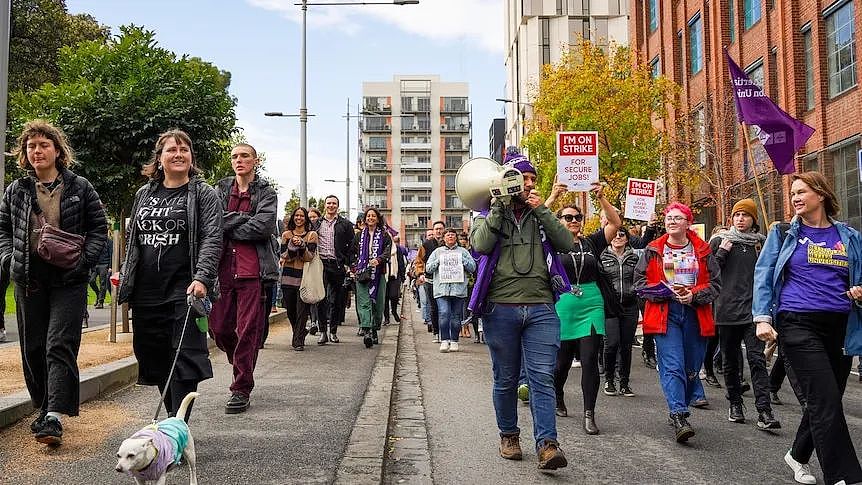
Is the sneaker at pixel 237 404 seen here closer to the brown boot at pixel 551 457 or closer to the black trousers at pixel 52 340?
the black trousers at pixel 52 340

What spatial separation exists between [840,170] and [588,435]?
1777 centimetres

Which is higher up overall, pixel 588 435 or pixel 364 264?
pixel 364 264

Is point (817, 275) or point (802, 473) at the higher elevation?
point (817, 275)

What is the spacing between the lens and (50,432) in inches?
212

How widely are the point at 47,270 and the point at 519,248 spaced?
306 cm

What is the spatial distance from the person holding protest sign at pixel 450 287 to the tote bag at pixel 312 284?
207 centimetres

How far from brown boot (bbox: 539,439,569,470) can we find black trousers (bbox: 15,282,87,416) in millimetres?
2974

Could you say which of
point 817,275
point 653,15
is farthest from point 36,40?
point 817,275

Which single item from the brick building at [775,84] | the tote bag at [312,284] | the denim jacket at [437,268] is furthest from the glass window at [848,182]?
the tote bag at [312,284]

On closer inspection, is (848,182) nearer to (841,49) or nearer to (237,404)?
Result: (841,49)

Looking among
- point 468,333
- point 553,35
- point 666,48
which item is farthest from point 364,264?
point 553,35

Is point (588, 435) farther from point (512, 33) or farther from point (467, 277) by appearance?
point (512, 33)

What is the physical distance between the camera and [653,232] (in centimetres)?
918

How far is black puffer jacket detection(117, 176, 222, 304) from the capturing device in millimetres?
5434
